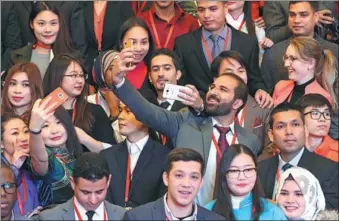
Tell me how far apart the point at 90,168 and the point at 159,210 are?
0.49 meters

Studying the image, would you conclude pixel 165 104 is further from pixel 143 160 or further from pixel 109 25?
pixel 109 25

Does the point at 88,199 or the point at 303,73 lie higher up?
the point at 303,73

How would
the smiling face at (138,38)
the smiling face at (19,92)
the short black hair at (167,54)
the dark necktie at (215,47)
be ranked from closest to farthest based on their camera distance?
the smiling face at (19,92), the short black hair at (167,54), the smiling face at (138,38), the dark necktie at (215,47)

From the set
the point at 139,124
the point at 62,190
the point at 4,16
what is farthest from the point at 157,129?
the point at 4,16

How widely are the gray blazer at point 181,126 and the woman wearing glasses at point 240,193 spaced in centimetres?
30

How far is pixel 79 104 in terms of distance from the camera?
8.38 meters

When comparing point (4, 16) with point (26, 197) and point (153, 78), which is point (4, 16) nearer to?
point (153, 78)

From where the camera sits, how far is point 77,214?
→ 23.9 feet

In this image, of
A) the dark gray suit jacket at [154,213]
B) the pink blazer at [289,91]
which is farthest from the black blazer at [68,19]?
the dark gray suit jacket at [154,213]

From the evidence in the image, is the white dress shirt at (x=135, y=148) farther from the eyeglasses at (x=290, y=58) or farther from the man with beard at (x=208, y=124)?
the eyeglasses at (x=290, y=58)

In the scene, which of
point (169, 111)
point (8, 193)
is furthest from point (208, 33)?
point (8, 193)

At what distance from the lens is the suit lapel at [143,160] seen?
788cm

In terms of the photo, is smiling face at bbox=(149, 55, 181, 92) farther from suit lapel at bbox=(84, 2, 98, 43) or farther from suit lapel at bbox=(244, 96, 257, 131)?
suit lapel at bbox=(84, 2, 98, 43)

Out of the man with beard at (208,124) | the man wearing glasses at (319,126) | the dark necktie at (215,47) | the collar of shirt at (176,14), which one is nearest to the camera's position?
the man with beard at (208,124)
